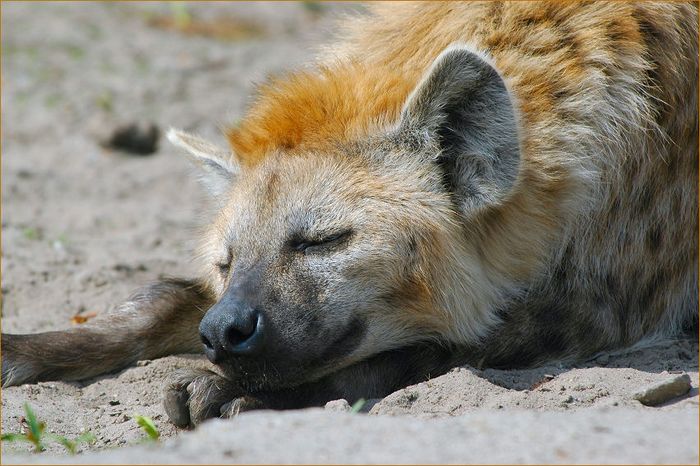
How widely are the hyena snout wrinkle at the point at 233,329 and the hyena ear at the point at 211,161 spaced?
688mm

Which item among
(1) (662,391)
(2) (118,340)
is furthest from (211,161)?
(1) (662,391)

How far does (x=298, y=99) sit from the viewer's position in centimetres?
322

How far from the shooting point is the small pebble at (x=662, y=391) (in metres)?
2.60

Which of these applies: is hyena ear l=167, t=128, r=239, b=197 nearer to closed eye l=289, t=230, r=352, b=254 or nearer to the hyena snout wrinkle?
closed eye l=289, t=230, r=352, b=254

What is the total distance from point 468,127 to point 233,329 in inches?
35.1

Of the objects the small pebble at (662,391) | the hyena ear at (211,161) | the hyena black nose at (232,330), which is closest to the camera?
the small pebble at (662,391)

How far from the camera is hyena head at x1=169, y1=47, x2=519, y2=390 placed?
2873 mm

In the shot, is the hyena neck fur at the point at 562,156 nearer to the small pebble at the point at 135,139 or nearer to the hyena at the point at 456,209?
the hyena at the point at 456,209

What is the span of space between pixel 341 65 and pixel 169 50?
439cm

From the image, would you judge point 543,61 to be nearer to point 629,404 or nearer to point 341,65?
point 341,65

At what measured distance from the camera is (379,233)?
2938 millimetres

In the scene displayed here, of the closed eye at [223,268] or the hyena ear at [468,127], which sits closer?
the hyena ear at [468,127]

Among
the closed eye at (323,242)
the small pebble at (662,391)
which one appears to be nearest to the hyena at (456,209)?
the closed eye at (323,242)

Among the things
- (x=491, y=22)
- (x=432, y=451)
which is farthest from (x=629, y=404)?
(x=491, y=22)
